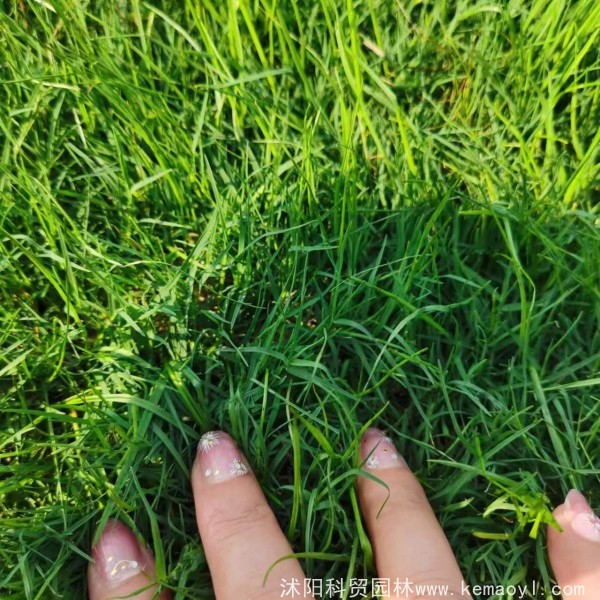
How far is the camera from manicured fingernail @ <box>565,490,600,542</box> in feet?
3.00

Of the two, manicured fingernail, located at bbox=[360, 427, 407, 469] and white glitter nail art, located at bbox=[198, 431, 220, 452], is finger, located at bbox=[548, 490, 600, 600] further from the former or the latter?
white glitter nail art, located at bbox=[198, 431, 220, 452]

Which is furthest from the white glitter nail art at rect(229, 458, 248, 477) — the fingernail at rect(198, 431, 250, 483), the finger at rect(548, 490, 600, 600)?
the finger at rect(548, 490, 600, 600)

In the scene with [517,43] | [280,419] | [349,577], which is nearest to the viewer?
[349,577]

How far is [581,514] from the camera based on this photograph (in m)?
0.92

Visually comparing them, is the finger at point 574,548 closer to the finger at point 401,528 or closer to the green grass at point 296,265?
the green grass at point 296,265

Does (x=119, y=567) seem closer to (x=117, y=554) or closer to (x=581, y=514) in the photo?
(x=117, y=554)

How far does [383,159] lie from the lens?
1.04 m

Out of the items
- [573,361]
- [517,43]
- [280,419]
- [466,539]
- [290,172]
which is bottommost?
[466,539]

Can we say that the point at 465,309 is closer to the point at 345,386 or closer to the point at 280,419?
the point at 345,386

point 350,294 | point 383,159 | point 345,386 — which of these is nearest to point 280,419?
point 345,386

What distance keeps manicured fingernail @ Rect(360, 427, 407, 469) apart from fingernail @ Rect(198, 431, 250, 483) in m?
0.20

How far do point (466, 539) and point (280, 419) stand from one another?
1.23 feet

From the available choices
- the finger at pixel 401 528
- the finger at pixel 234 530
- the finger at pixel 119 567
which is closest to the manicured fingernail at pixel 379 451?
the finger at pixel 401 528

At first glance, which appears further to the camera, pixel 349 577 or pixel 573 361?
pixel 573 361
